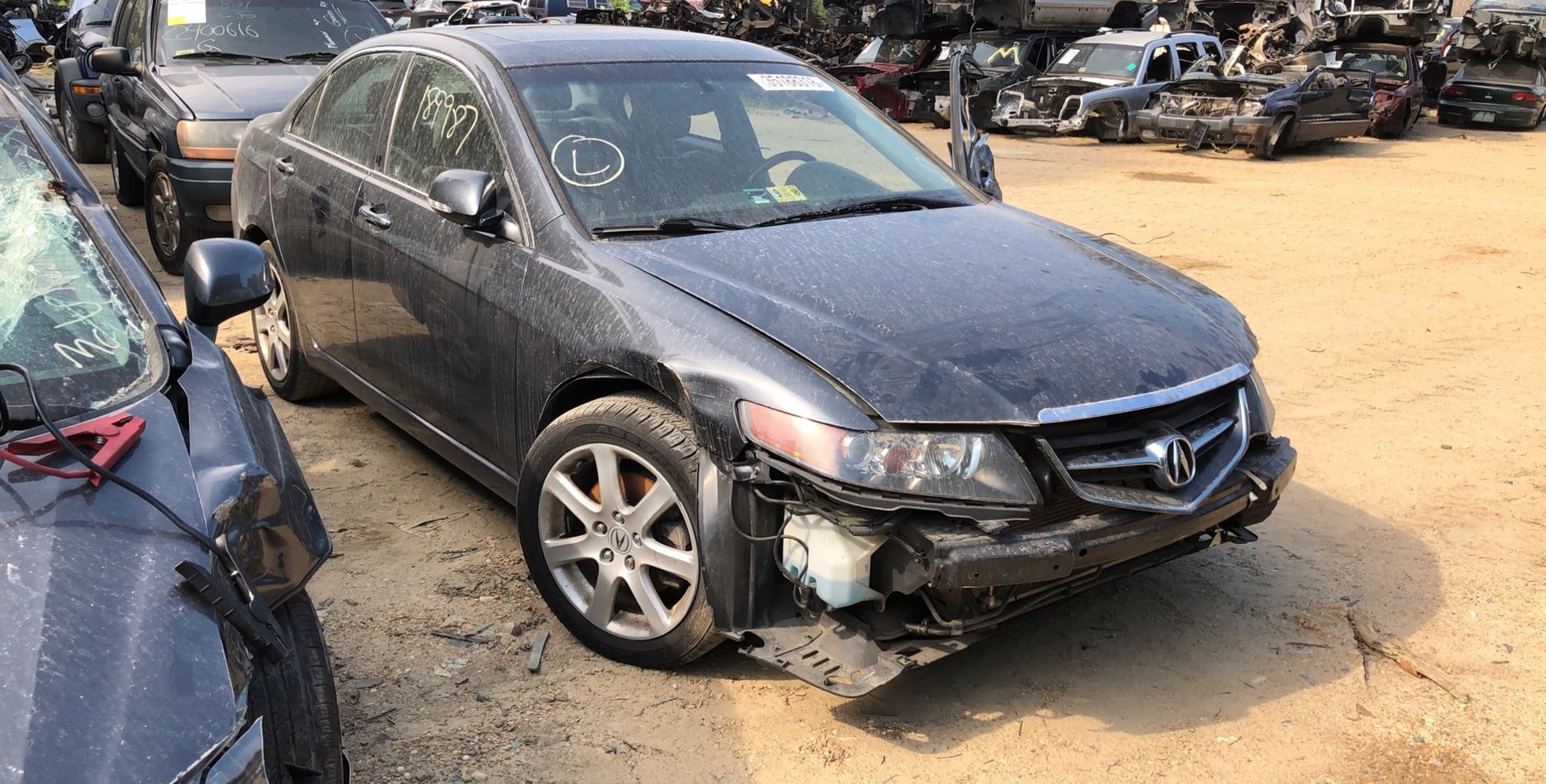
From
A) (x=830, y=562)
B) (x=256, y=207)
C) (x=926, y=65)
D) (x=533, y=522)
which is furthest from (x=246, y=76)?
(x=926, y=65)

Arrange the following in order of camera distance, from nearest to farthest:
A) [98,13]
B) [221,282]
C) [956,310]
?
1. [221,282]
2. [956,310]
3. [98,13]

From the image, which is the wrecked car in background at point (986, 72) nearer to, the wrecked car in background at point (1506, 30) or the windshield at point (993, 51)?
the windshield at point (993, 51)

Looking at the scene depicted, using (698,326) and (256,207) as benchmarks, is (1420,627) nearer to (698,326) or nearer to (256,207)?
(698,326)

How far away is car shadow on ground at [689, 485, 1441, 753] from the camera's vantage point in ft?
10.5

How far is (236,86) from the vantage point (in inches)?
295

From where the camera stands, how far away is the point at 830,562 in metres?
2.83

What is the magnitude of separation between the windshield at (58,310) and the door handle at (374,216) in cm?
147

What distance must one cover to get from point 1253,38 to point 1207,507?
1945 centimetres

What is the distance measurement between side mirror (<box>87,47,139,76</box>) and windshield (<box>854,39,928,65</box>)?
14.0m

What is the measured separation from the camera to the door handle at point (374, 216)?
4.16 metres

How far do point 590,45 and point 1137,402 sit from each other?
229cm

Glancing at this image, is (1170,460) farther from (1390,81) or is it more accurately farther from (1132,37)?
(1390,81)

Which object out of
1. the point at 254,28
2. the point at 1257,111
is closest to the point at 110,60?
the point at 254,28

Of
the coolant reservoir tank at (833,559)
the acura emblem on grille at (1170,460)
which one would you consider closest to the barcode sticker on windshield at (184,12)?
the coolant reservoir tank at (833,559)
